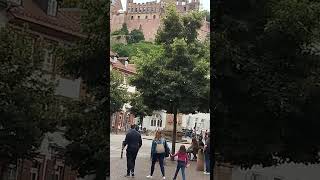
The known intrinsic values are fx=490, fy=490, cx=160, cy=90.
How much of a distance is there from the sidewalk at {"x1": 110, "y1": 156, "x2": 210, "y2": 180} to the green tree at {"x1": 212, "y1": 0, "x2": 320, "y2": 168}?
127 centimetres

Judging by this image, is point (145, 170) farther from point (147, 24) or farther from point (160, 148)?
point (147, 24)

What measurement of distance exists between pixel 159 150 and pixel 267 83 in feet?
5.84

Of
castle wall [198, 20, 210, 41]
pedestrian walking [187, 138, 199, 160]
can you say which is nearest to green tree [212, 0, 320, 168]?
castle wall [198, 20, 210, 41]

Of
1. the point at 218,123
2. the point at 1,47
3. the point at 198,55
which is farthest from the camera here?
the point at 218,123

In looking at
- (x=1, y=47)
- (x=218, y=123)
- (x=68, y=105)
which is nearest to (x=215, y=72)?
(x=218, y=123)

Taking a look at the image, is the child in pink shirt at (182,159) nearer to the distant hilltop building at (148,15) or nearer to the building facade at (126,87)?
the building facade at (126,87)

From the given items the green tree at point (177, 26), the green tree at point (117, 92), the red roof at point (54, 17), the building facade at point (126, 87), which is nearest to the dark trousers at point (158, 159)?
the building facade at point (126, 87)

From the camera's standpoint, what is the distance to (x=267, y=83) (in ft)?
16.7

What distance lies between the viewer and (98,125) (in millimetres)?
4887

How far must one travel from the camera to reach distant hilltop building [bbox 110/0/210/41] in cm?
387

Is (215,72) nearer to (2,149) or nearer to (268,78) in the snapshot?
(268,78)

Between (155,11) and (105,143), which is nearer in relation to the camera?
(155,11)

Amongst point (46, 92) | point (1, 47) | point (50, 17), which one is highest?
point (50, 17)

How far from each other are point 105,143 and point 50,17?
138 cm
